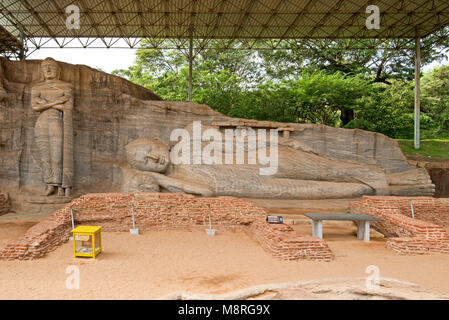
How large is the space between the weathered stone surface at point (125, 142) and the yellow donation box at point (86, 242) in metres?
2.80

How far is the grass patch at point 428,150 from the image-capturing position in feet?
48.8

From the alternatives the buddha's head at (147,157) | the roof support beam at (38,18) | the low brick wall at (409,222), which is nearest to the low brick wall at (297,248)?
the low brick wall at (409,222)

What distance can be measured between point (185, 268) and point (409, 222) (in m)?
5.05

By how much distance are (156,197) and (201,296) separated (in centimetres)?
418

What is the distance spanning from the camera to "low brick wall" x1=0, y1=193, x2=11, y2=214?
8312 millimetres

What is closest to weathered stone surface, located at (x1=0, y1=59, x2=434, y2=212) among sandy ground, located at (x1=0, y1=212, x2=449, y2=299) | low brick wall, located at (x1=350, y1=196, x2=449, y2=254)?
low brick wall, located at (x1=350, y1=196, x2=449, y2=254)

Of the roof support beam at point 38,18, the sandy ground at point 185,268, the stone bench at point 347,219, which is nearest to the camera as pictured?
the sandy ground at point 185,268

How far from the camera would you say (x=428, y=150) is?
1584 centimetres

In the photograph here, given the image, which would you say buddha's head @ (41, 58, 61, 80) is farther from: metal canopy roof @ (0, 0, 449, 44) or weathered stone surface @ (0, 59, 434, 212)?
metal canopy roof @ (0, 0, 449, 44)

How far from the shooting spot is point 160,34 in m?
17.1

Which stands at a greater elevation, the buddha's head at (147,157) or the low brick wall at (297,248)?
the buddha's head at (147,157)

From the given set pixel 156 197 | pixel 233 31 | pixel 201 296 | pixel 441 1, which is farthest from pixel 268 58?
pixel 201 296

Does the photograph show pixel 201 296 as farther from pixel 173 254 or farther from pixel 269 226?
pixel 269 226

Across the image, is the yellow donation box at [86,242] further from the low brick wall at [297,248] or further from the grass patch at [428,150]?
the grass patch at [428,150]
